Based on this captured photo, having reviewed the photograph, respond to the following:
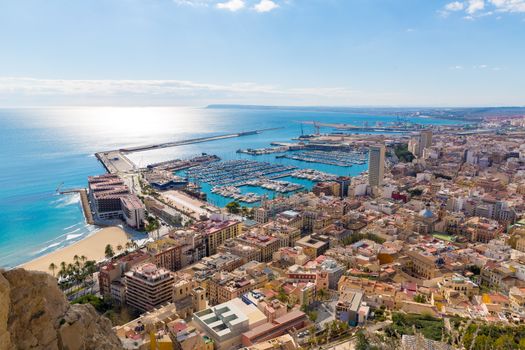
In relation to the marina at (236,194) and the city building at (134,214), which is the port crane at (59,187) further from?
the marina at (236,194)

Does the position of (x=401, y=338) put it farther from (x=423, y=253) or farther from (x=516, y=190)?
(x=516, y=190)

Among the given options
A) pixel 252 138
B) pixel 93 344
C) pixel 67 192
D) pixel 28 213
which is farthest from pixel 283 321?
pixel 252 138

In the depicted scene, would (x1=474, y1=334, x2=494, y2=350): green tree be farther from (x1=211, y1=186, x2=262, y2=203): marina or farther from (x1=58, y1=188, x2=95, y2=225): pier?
(x1=58, y1=188, x2=95, y2=225): pier

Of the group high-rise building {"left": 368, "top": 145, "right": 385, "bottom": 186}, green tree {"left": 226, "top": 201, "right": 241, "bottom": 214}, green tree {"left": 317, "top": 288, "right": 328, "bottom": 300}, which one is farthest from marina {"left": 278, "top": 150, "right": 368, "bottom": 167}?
green tree {"left": 317, "top": 288, "right": 328, "bottom": 300}

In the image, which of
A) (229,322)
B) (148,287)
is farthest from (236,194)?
(229,322)

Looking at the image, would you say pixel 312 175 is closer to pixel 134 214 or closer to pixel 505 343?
pixel 134 214

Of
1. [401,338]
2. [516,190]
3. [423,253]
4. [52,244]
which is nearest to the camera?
[401,338]
